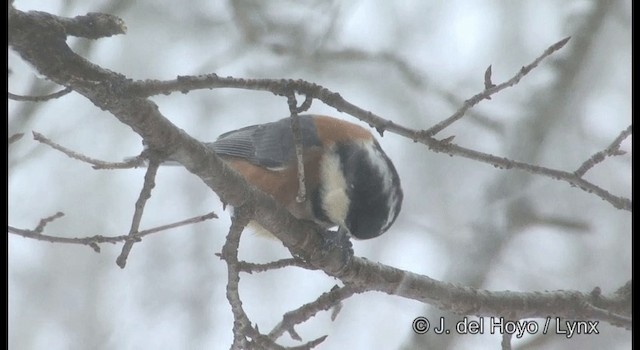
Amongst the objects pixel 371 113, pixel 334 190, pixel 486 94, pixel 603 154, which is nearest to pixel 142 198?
pixel 371 113

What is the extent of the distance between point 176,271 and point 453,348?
3.13m

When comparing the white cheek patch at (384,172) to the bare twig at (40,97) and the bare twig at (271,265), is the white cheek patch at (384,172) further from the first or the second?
the bare twig at (40,97)

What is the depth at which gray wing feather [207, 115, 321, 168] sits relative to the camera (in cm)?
306

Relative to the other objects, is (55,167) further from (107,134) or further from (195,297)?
(195,297)

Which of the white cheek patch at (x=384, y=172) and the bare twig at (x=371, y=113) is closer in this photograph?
the bare twig at (x=371, y=113)

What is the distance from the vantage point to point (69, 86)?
1.74m

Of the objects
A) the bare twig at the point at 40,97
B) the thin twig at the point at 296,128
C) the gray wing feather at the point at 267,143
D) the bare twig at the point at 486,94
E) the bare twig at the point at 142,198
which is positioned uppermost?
the gray wing feather at the point at 267,143

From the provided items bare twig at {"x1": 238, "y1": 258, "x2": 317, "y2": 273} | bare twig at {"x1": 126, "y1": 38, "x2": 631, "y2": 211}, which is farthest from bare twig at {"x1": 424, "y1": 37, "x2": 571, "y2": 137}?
bare twig at {"x1": 238, "y1": 258, "x2": 317, "y2": 273}

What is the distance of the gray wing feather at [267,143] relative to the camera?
10.1 feet

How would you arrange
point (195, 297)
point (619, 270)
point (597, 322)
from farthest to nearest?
point (195, 297) < point (619, 270) < point (597, 322)

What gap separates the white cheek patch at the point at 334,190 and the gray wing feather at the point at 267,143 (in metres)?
0.16

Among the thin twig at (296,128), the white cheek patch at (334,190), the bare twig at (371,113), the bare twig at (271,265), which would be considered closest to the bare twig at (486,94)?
the bare twig at (371,113)

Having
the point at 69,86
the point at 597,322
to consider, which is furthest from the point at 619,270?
the point at 69,86

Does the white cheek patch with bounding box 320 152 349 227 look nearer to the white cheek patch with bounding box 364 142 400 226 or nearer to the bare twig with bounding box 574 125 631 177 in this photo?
the white cheek patch with bounding box 364 142 400 226
